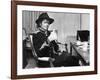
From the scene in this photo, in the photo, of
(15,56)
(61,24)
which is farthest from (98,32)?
(15,56)

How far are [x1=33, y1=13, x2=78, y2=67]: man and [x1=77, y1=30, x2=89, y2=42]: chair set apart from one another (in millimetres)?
202

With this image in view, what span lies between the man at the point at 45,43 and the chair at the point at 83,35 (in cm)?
20

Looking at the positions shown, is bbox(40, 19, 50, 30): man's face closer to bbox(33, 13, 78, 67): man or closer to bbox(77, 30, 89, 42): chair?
bbox(33, 13, 78, 67): man

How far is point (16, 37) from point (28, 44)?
11 cm

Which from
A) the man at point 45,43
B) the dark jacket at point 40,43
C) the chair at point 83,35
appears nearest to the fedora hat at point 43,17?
the man at point 45,43

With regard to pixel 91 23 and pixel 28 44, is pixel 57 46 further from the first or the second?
pixel 91 23

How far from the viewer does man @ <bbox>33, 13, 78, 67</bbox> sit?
1663 millimetres

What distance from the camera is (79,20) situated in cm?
177

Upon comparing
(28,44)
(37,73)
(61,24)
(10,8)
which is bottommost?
→ (37,73)

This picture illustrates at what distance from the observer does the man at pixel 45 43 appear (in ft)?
5.46

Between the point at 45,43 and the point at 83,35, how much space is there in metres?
0.36

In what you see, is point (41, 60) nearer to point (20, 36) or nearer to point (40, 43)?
point (40, 43)

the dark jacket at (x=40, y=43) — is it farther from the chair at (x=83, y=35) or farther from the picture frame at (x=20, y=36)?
the chair at (x=83, y=35)

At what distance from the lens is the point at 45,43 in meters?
1.68
